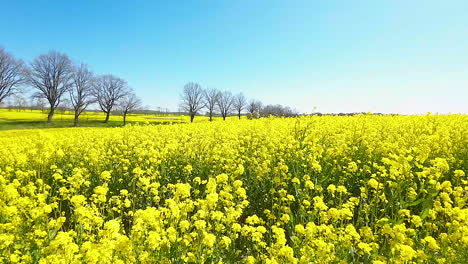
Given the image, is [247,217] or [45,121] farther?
[45,121]

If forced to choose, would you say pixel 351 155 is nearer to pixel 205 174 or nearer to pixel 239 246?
pixel 205 174

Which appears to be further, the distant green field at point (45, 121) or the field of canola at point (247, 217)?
the distant green field at point (45, 121)

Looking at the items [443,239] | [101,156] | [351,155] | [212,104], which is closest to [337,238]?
[443,239]

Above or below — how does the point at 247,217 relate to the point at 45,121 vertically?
below

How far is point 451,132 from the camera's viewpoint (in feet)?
30.4

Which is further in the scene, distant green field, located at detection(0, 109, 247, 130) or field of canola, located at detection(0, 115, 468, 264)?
distant green field, located at detection(0, 109, 247, 130)

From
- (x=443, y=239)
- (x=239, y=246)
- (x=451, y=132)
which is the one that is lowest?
(x=239, y=246)

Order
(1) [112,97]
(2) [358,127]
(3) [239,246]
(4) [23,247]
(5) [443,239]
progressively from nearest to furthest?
(5) [443,239], (4) [23,247], (3) [239,246], (2) [358,127], (1) [112,97]

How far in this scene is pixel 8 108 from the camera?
3209 inches

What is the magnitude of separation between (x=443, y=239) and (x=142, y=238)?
2956 millimetres

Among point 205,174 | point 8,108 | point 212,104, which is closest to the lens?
point 205,174

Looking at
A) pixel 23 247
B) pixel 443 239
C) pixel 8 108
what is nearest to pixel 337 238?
pixel 443 239

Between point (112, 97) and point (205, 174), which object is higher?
point (112, 97)

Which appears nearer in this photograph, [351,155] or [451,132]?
[351,155]
